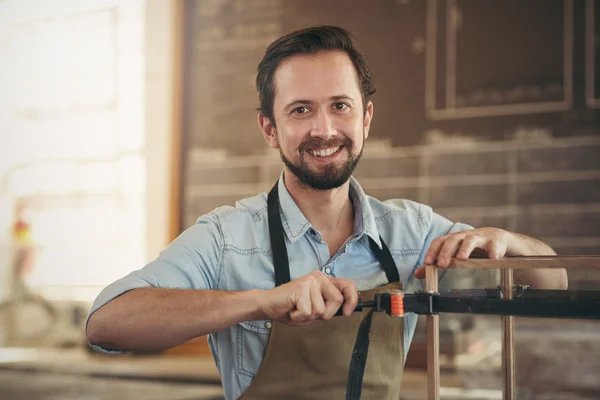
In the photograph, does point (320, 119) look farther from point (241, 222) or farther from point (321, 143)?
point (241, 222)

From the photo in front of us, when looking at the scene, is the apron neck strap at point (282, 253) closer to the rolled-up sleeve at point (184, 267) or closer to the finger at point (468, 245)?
the rolled-up sleeve at point (184, 267)

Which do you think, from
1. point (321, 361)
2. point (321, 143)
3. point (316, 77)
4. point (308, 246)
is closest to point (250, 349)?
point (321, 361)

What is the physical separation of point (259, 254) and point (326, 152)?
0.27 m

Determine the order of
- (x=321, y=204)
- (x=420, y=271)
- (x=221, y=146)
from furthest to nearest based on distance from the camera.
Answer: (x=221, y=146), (x=321, y=204), (x=420, y=271)

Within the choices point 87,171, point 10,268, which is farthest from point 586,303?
point 10,268

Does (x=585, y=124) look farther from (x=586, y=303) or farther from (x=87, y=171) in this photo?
(x=87, y=171)

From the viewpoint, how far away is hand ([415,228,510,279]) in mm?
1265

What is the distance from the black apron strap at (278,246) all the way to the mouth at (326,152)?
17cm

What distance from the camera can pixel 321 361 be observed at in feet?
4.99

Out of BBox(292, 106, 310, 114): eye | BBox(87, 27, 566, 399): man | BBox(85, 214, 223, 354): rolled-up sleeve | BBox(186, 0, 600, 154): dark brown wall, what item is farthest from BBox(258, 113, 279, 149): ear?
BBox(186, 0, 600, 154): dark brown wall

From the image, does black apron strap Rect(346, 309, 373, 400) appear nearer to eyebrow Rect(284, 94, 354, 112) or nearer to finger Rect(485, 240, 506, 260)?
finger Rect(485, 240, 506, 260)

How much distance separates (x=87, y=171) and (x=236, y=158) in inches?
39.4

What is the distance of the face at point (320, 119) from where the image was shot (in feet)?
5.13

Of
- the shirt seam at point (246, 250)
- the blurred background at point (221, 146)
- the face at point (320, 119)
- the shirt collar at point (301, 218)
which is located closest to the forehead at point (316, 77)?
the face at point (320, 119)
